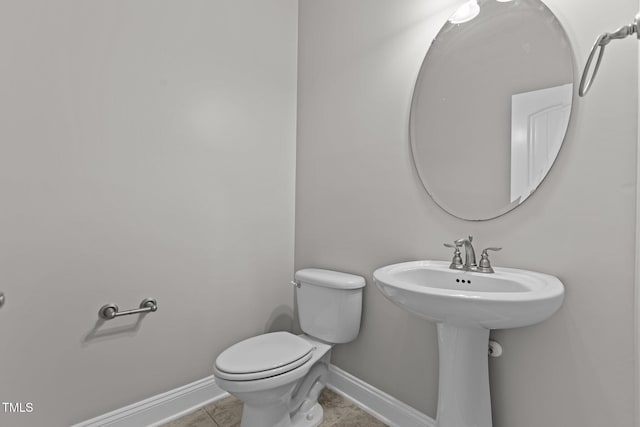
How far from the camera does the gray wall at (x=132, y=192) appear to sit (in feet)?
3.94

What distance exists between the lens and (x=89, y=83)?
1.32 metres

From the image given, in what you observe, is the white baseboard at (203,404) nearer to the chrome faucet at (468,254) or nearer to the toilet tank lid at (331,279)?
the toilet tank lid at (331,279)

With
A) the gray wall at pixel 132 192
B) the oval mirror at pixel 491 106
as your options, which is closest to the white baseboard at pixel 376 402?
the gray wall at pixel 132 192

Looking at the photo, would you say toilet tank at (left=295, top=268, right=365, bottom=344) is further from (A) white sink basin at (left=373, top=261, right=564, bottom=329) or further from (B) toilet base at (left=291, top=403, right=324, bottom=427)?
(A) white sink basin at (left=373, top=261, right=564, bottom=329)

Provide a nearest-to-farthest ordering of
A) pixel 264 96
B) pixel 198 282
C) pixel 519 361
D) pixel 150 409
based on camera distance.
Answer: pixel 519 361
pixel 150 409
pixel 198 282
pixel 264 96

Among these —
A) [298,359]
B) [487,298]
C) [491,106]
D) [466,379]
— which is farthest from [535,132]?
[298,359]

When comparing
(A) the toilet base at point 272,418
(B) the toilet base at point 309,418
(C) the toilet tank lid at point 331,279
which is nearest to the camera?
(A) the toilet base at point 272,418

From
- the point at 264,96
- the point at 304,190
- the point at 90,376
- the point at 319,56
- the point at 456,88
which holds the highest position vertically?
the point at 319,56

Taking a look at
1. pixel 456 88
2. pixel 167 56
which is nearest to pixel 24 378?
pixel 167 56

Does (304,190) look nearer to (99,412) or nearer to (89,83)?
(89,83)

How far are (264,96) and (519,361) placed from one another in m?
1.83

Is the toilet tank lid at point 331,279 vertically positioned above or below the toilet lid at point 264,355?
above

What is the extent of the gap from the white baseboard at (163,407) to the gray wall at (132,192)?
0.14 feet

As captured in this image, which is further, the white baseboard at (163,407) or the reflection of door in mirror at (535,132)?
the white baseboard at (163,407)
